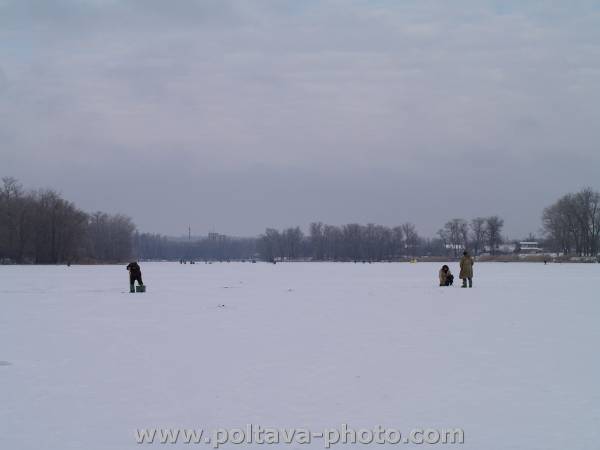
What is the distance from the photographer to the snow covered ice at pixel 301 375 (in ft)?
20.0

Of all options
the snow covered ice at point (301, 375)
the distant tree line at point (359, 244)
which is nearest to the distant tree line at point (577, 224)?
the distant tree line at point (359, 244)

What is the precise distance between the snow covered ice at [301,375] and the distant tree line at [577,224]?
331 feet

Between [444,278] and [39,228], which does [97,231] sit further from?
[444,278]

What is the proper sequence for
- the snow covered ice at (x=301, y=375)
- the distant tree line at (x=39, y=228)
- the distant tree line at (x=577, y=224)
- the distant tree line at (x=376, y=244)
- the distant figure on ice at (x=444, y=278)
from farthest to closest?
the distant tree line at (x=376, y=244) → the distant tree line at (x=577, y=224) → the distant tree line at (x=39, y=228) → the distant figure on ice at (x=444, y=278) → the snow covered ice at (x=301, y=375)

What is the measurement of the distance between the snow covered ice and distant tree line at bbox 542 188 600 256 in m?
101

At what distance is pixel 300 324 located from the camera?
13719mm

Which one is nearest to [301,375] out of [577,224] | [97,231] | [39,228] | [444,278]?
[444,278]

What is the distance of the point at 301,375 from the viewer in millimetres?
8258

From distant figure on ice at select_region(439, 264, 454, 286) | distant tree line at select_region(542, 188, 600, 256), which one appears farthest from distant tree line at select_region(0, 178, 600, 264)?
distant figure on ice at select_region(439, 264, 454, 286)

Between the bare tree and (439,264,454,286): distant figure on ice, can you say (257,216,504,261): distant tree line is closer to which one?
the bare tree

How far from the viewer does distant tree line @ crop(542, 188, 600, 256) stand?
109625mm

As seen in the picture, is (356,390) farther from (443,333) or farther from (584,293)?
(584,293)

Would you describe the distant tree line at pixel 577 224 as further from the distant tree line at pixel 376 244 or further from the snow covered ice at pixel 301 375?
the snow covered ice at pixel 301 375

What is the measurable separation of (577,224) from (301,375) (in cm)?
11101
